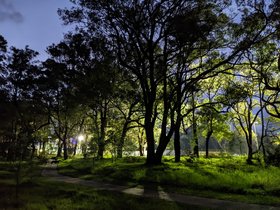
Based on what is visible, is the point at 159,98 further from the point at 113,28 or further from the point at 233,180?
the point at 233,180

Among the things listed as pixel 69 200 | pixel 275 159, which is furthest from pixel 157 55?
pixel 69 200

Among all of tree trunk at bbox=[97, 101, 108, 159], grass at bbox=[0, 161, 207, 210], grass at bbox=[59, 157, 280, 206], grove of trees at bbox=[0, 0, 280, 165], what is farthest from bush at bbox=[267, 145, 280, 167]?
grass at bbox=[0, 161, 207, 210]

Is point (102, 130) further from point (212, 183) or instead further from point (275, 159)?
point (212, 183)

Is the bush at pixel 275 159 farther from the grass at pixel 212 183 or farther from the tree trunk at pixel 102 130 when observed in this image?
the tree trunk at pixel 102 130

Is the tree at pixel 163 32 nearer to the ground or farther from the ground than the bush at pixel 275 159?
farther from the ground

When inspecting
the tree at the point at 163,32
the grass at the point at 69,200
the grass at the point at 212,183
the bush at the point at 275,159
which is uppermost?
the tree at the point at 163,32

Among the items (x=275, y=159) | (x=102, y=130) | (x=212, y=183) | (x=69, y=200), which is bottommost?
(x=69, y=200)

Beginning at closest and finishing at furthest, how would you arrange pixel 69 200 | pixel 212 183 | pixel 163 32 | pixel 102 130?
1. pixel 69 200
2. pixel 212 183
3. pixel 163 32
4. pixel 102 130

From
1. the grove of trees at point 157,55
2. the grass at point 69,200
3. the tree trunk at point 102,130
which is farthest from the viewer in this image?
the tree trunk at point 102,130

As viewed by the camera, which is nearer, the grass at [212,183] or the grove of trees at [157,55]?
the grass at [212,183]

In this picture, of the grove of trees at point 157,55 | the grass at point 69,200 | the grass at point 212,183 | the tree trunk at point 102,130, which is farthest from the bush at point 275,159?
the grass at point 69,200

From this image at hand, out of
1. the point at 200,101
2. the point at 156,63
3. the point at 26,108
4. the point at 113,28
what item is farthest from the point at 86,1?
the point at 200,101

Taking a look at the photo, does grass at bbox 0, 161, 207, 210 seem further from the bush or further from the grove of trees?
the bush

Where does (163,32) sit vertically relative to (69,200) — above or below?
above
